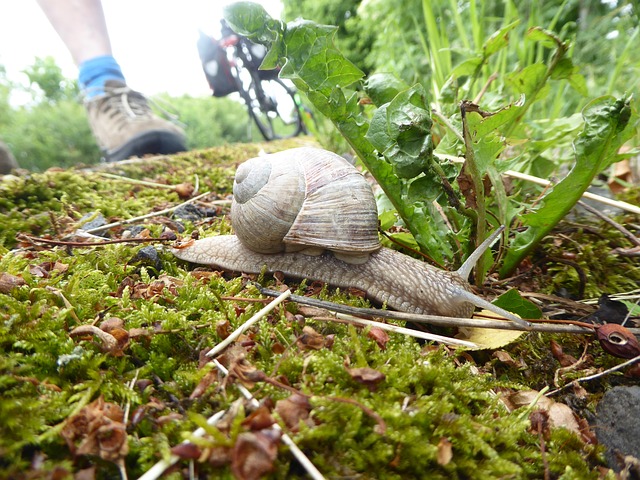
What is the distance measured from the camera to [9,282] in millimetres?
1522

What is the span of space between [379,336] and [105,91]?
5279 millimetres

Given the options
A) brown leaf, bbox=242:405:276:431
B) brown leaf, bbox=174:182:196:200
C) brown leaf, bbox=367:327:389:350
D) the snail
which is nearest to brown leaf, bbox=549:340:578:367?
the snail

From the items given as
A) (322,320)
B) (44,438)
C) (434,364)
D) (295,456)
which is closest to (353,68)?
(322,320)

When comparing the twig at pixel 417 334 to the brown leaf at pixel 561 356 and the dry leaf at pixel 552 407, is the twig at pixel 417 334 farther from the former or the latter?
the brown leaf at pixel 561 356

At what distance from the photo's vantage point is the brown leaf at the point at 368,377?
1.18m

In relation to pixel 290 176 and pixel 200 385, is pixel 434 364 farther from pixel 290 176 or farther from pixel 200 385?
pixel 290 176

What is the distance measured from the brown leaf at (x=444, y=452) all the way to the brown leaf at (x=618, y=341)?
0.87 m

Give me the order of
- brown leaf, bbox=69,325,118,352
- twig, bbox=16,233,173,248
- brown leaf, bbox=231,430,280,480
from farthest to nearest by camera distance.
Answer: twig, bbox=16,233,173,248, brown leaf, bbox=69,325,118,352, brown leaf, bbox=231,430,280,480

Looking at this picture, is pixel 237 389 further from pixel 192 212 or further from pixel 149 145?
pixel 149 145

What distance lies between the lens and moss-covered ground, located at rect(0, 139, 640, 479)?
0.96m

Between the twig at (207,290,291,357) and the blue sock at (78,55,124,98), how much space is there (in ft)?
16.1

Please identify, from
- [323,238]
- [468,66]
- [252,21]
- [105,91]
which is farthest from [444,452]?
[105,91]

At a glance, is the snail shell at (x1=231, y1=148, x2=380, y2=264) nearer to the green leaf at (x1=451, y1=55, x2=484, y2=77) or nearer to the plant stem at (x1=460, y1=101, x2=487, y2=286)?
the plant stem at (x1=460, y1=101, x2=487, y2=286)

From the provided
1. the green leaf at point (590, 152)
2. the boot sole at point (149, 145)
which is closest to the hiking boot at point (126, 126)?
the boot sole at point (149, 145)
